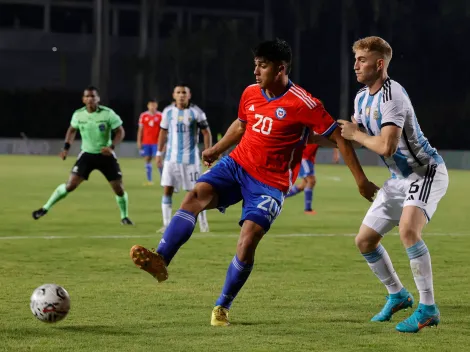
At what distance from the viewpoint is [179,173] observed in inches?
631

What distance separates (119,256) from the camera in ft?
42.4

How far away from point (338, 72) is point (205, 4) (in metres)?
8.74

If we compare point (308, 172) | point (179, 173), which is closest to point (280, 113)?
point (179, 173)

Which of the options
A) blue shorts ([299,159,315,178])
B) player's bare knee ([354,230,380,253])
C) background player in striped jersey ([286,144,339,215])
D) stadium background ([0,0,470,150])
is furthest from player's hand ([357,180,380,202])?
stadium background ([0,0,470,150])

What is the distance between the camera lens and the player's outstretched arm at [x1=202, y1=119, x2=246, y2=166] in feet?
28.2

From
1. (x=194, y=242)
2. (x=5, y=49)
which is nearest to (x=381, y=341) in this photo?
(x=194, y=242)

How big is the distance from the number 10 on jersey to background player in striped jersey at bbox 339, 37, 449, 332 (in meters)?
0.59

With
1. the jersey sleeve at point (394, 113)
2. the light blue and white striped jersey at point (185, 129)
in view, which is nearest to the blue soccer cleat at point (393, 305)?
the jersey sleeve at point (394, 113)

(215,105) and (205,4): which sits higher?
(205,4)

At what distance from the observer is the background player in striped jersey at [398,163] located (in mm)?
7648

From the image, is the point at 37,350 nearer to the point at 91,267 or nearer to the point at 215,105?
the point at 91,267

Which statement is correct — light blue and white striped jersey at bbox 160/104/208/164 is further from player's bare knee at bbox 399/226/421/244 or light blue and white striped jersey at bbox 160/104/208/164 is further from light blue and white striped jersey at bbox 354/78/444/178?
player's bare knee at bbox 399/226/421/244

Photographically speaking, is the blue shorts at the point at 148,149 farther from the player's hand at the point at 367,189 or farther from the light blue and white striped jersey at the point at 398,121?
the player's hand at the point at 367,189

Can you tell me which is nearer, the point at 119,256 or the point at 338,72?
the point at 119,256
